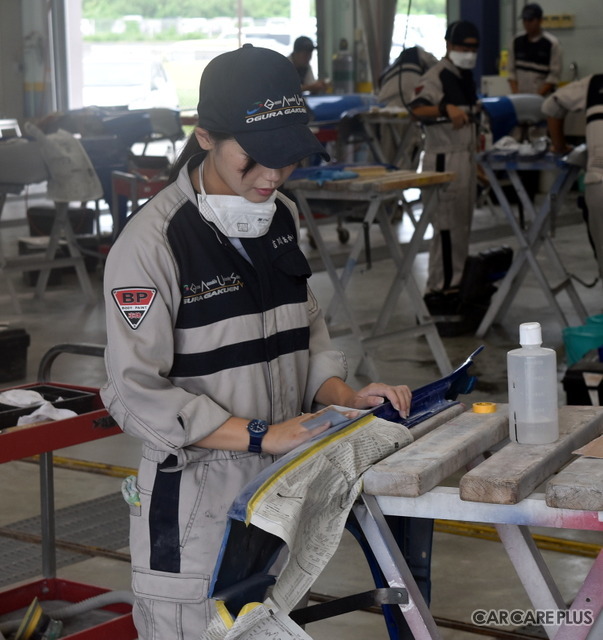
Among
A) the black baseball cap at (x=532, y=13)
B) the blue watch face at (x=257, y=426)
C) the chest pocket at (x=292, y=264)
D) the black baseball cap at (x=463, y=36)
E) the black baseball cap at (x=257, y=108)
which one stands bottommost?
the blue watch face at (x=257, y=426)

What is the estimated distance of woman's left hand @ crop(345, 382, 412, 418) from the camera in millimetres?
1946

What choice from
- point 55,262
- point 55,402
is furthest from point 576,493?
point 55,262

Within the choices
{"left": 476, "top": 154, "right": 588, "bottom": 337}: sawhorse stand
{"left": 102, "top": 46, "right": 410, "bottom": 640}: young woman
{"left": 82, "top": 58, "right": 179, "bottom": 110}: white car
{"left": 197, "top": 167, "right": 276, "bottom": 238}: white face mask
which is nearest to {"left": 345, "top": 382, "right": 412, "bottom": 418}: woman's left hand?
{"left": 102, "top": 46, "right": 410, "bottom": 640}: young woman

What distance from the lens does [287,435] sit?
5.84 feet

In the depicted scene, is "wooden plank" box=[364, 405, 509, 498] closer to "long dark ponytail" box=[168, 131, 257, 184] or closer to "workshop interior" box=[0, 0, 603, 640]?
"workshop interior" box=[0, 0, 603, 640]

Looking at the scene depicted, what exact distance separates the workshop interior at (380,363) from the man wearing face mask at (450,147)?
0.02 m

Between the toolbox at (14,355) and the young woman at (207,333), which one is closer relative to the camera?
the young woman at (207,333)

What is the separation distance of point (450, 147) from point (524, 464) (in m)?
5.45

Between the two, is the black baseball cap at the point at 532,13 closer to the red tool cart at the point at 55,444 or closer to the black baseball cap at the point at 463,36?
the black baseball cap at the point at 463,36

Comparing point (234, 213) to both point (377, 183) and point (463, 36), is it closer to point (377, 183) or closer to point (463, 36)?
point (377, 183)

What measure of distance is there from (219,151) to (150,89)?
16444mm

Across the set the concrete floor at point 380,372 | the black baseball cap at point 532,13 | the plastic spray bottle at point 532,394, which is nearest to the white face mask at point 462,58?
the concrete floor at point 380,372

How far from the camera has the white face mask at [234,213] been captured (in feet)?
6.22

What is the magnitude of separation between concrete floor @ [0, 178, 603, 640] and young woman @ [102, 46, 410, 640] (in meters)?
1.19
